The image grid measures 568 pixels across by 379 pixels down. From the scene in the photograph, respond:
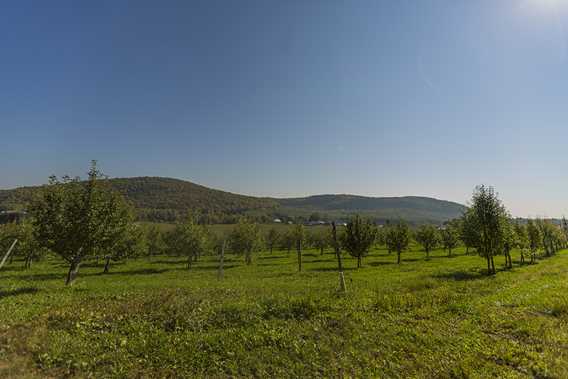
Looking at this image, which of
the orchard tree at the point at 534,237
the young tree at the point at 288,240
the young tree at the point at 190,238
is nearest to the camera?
the orchard tree at the point at 534,237

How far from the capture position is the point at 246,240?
5506 cm

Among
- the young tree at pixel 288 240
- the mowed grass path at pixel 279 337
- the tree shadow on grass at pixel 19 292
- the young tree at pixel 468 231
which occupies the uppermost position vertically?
the young tree at pixel 468 231

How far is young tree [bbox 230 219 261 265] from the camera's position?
181 feet

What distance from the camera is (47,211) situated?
19.9 meters

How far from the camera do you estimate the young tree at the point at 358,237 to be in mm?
45375

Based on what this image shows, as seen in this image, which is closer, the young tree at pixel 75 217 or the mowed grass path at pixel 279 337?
the mowed grass path at pixel 279 337

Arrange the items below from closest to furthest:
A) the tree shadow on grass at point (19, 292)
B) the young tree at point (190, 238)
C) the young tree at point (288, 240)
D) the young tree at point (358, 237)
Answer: the tree shadow on grass at point (19, 292) → the young tree at point (358, 237) → the young tree at point (190, 238) → the young tree at point (288, 240)

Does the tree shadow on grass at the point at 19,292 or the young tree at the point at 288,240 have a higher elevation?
the tree shadow on grass at the point at 19,292

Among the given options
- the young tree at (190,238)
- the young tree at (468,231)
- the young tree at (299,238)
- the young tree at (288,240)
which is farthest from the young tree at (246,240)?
the young tree at (468,231)

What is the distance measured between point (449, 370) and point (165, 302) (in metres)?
12.5

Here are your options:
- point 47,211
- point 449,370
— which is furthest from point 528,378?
point 47,211

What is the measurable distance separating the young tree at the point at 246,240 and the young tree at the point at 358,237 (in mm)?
20443

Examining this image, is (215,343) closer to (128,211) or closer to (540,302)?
(540,302)

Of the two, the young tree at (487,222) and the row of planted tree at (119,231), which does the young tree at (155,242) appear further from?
the young tree at (487,222)
